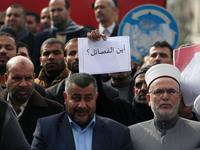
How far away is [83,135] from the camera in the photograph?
520 cm

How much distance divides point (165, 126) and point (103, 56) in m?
1.16

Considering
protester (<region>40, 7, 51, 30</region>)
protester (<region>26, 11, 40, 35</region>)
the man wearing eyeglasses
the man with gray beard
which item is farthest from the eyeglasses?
protester (<region>26, 11, 40, 35</region>)

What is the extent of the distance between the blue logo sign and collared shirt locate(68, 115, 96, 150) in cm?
310

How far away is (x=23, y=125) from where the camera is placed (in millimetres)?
5691

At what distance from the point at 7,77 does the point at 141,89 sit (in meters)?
1.65

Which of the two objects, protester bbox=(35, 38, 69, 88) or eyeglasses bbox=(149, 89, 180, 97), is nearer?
eyeglasses bbox=(149, 89, 180, 97)

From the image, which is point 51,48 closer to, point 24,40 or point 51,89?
point 51,89

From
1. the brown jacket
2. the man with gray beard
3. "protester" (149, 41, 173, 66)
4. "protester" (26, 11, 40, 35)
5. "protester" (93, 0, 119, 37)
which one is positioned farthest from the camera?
"protester" (26, 11, 40, 35)

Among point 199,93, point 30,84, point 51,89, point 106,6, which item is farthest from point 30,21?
point 199,93

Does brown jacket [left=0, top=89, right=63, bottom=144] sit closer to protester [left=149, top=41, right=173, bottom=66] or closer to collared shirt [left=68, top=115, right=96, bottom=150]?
collared shirt [left=68, top=115, right=96, bottom=150]

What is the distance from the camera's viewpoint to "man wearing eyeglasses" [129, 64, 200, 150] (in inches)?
207

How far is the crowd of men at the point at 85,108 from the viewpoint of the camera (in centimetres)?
511

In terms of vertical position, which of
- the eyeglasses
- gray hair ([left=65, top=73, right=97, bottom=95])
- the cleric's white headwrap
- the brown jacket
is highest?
the cleric's white headwrap

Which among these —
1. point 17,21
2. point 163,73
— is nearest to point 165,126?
point 163,73
